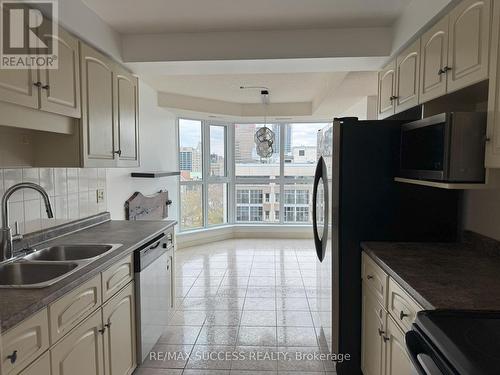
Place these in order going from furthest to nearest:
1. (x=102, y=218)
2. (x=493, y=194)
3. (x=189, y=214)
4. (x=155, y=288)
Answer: (x=189, y=214)
(x=102, y=218)
(x=155, y=288)
(x=493, y=194)

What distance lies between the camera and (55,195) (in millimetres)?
A: 2371

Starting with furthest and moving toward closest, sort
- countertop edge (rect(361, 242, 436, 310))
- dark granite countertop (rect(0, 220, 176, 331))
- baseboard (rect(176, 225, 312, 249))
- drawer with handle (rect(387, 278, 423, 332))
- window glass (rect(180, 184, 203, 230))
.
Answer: baseboard (rect(176, 225, 312, 249)), window glass (rect(180, 184, 203, 230)), drawer with handle (rect(387, 278, 423, 332)), countertop edge (rect(361, 242, 436, 310)), dark granite countertop (rect(0, 220, 176, 331))

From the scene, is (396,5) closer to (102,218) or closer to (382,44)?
(382,44)

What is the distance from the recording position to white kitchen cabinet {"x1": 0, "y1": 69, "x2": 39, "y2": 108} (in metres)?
1.51

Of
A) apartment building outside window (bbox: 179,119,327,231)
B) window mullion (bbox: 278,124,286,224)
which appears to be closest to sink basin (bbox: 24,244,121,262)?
apartment building outside window (bbox: 179,119,327,231)

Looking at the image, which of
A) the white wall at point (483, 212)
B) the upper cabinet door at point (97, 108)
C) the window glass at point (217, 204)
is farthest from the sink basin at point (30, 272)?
the window glass at point (217, 204)

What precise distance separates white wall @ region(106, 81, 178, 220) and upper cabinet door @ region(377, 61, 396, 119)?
2533 mm

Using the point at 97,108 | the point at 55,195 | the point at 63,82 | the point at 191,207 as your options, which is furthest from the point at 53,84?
the point at 191,207

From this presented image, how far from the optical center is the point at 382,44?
2.52 metres

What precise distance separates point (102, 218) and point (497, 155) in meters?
2.83

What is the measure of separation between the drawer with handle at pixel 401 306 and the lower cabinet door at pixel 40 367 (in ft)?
4.84

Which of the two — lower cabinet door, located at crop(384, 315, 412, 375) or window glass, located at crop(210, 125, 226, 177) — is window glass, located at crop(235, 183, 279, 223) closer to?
window glass, located at crop(210, 125, 226, 177)

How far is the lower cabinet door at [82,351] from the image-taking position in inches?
54.7

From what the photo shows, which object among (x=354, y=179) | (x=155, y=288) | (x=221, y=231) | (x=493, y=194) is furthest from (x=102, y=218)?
(x=221, y=231)
